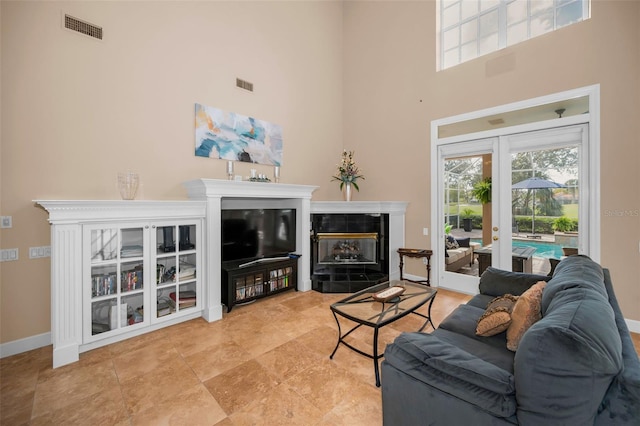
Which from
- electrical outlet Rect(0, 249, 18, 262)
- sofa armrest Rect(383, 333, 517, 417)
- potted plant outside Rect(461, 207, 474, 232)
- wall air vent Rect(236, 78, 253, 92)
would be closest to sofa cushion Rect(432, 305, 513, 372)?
sofa armrest Rect(383, 333, 517, 417)

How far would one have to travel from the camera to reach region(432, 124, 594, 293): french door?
343 cm

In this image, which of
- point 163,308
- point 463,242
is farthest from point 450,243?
point 163,308

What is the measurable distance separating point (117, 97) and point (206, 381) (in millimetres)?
3062

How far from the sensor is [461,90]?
421cm

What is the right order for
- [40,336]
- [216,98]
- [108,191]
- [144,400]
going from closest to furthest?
[144,400] < [40,336] < [108,191] < [216,98]

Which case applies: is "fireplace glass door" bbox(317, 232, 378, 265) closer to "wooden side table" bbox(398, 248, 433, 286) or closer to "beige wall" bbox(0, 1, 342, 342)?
"wooden side table" bbox(398, 248, 433, 286)

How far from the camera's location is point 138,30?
3211mm

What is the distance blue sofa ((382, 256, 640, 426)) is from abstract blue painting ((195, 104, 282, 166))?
3.41 metres

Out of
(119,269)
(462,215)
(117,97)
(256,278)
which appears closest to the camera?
(119,269)

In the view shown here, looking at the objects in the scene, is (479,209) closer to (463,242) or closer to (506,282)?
(463,242)

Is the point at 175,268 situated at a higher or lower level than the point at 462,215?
lower

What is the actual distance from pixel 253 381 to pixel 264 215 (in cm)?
231

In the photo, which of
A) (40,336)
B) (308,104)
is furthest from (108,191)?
Answer: (308,104)

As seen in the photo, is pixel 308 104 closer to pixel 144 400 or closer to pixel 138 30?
pixel 138 30
